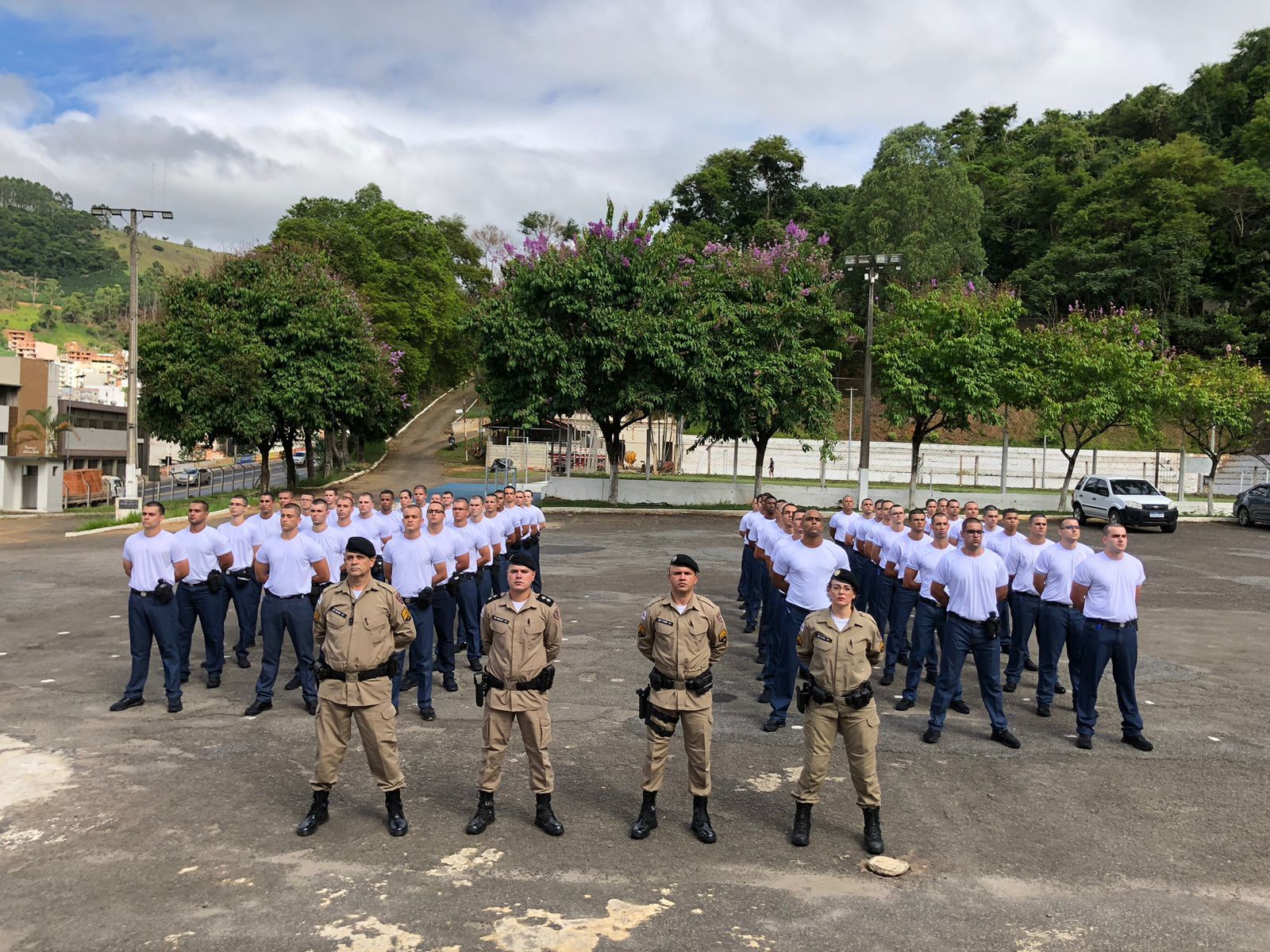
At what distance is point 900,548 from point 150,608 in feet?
25.0

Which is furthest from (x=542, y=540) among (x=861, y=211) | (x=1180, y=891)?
(x=861, y=211)

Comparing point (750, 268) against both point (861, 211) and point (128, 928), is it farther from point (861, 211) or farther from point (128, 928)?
point (128, 928)

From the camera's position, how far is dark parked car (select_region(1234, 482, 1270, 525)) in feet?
93.9

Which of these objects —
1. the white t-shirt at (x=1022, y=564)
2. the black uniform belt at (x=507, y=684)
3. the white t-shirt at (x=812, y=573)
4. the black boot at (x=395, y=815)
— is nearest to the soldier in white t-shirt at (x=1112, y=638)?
the white t-shirt at (x=1022, y=564)

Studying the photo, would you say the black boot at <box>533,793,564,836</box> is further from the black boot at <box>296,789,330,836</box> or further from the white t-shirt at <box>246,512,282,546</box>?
the white t-shirt at <box>246,512,282,546</box>

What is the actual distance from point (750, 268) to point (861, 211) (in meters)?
25.5

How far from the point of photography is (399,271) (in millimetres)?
48281

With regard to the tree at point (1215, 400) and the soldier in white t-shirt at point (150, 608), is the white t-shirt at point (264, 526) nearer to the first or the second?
the soldier in white t-shirt at point (150, 608)

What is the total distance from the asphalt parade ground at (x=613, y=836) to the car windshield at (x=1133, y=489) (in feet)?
65.5

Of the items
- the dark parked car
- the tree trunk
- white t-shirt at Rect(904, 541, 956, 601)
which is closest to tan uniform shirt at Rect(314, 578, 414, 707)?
white t-shirt at Rect(904, 541, 956, 601)

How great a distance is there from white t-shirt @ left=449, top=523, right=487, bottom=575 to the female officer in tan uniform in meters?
4.63

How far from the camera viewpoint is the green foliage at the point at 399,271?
46000mm

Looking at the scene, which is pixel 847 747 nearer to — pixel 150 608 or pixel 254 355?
pixel 150 608

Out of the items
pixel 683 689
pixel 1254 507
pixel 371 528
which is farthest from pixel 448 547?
pixel 1254 507
